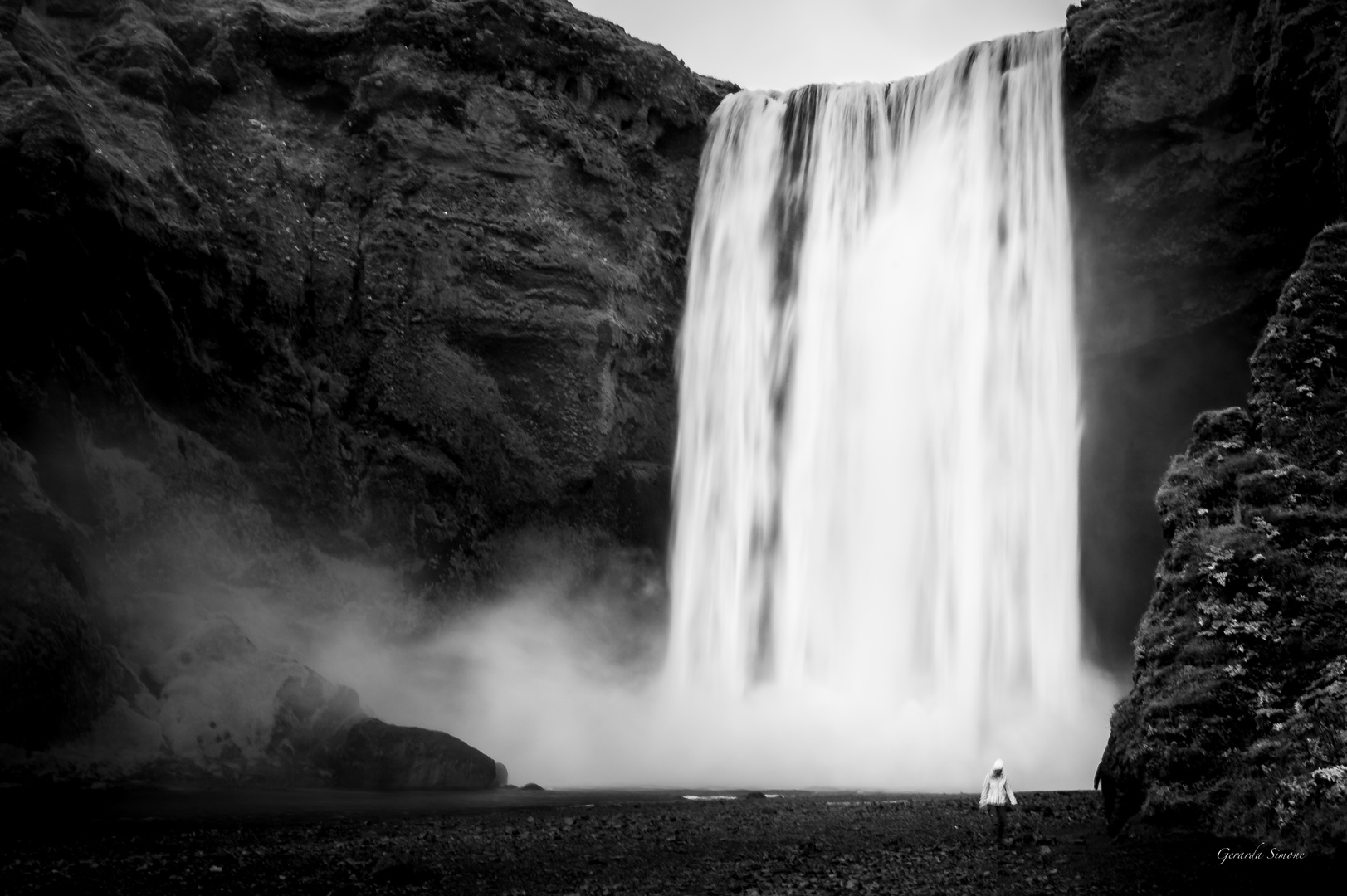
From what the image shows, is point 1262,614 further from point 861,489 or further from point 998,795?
point 861,489

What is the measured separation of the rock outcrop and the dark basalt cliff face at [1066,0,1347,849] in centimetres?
3

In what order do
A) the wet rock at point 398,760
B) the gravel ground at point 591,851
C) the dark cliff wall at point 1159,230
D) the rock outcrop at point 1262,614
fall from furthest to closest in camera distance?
the dark cliff wall at point 1159,230, the wet rock at point 398,760, the rock outcrop at point 1262,614, the gravel ground at point 591,851

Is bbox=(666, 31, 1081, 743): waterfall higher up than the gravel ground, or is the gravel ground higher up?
bbox=(666, 31, 1081, 743): waterfall

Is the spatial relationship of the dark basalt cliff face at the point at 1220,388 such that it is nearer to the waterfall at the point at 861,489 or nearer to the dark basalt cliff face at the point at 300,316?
the waterfall at the point at 861,489

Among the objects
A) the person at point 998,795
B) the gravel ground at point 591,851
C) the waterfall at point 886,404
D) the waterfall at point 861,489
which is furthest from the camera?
the waterfall at point 886,404

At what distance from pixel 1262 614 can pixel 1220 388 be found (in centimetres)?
1511

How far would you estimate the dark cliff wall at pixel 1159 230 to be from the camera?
26.8 m

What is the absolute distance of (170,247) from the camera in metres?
25.5

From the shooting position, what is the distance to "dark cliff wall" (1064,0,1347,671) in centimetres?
2683

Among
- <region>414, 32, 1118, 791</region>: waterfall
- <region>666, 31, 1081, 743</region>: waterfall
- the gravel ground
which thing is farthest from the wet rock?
<region>666, 31, 1081, 743</region>: waterfall

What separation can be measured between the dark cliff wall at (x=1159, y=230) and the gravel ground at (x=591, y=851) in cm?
1339

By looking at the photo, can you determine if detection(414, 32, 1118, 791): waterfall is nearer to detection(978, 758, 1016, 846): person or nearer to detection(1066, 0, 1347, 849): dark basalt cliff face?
detection(1066, 0, 1347, 849): dark basalt cliff face

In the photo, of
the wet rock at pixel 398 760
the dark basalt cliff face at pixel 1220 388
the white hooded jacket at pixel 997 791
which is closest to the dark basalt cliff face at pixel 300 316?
the wet rock at pixel 398 760

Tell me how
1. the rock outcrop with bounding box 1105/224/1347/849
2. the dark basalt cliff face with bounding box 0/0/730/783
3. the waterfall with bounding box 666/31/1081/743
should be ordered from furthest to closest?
the waterfall with bounding box 666/31/1081/743 < the dark basalt cliff face with bounding box 0/0/730/783 < the rock outcrop with bounding box 1105/224/1347/849
